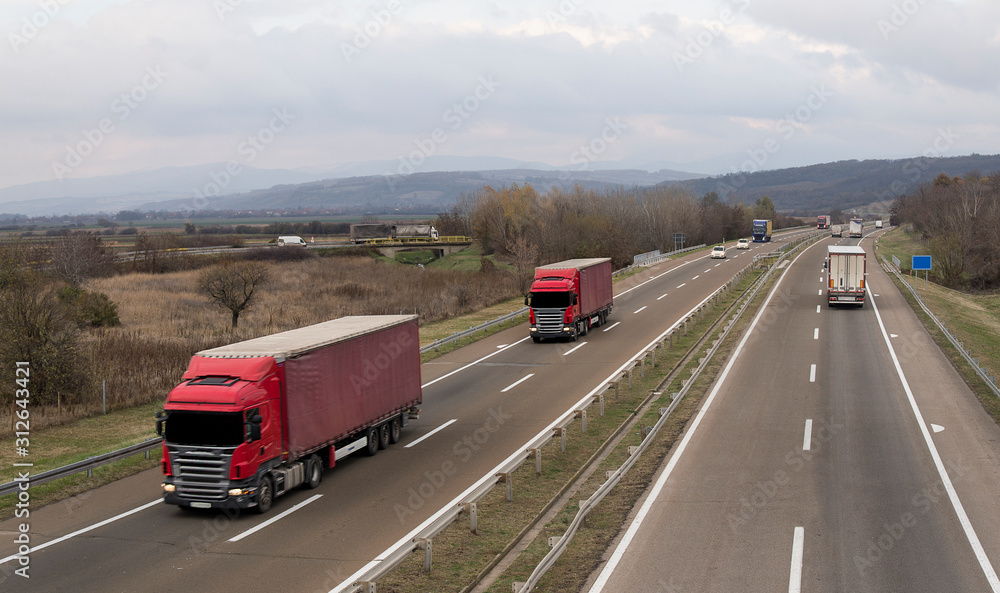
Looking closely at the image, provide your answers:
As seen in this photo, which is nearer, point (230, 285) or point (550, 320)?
point (550, 320)

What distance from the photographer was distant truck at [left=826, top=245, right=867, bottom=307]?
4153cm

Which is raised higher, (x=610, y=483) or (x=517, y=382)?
(x=610, y=483)

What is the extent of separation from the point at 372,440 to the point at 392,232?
103 metres

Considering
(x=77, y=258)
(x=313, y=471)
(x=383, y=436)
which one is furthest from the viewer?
(x=77, y=258)

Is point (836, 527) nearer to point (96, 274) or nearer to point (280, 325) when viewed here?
point (280, 325)

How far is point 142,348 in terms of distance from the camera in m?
33.2

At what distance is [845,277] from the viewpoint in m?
42.2

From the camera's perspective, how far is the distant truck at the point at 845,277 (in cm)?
4153

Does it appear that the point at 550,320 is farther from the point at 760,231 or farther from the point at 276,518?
the point at 760,231

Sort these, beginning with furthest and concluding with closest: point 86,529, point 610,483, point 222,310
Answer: point 222,310 < point 610,483 < point 86,529

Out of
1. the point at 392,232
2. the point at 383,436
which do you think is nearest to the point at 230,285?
the point at 383,436

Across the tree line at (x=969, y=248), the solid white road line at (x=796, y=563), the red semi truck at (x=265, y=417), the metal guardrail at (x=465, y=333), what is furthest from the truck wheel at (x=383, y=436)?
the tree line at (x=969, y=248)

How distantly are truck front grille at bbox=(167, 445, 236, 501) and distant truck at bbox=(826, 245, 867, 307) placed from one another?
36.6 metres

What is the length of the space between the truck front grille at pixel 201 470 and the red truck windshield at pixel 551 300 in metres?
22.4
